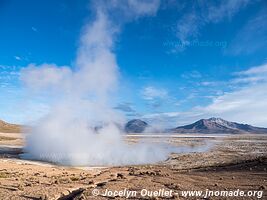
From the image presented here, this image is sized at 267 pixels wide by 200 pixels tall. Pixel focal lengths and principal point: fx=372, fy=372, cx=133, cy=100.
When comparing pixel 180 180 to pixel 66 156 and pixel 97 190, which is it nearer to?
pixel 97 190

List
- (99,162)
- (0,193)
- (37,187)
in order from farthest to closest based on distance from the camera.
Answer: (99,162) < (37,187) < (0,193)

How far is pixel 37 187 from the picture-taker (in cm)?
2380

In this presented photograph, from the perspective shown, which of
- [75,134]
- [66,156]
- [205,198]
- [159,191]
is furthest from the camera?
[75,134]

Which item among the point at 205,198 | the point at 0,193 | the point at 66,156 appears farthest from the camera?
the point at 66,156

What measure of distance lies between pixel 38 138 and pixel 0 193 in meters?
44.5

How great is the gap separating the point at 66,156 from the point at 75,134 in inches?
536

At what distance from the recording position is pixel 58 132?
63.9 m

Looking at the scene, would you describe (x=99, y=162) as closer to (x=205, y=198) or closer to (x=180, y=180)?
(x=180, y=180)

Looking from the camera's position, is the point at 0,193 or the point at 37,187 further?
the point at 37,187

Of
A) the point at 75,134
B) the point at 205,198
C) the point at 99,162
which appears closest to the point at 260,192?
the point at 205,198

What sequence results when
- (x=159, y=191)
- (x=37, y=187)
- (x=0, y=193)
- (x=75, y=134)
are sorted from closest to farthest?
(x=159, y=191) → (x=0, y=193) → (x=37, y=187) → (x=75, y=134)

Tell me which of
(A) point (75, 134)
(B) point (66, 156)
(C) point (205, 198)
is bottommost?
(C) point (205, 198)

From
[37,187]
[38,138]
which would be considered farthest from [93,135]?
[37,187]

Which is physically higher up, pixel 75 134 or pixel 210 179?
pixel 75 134
